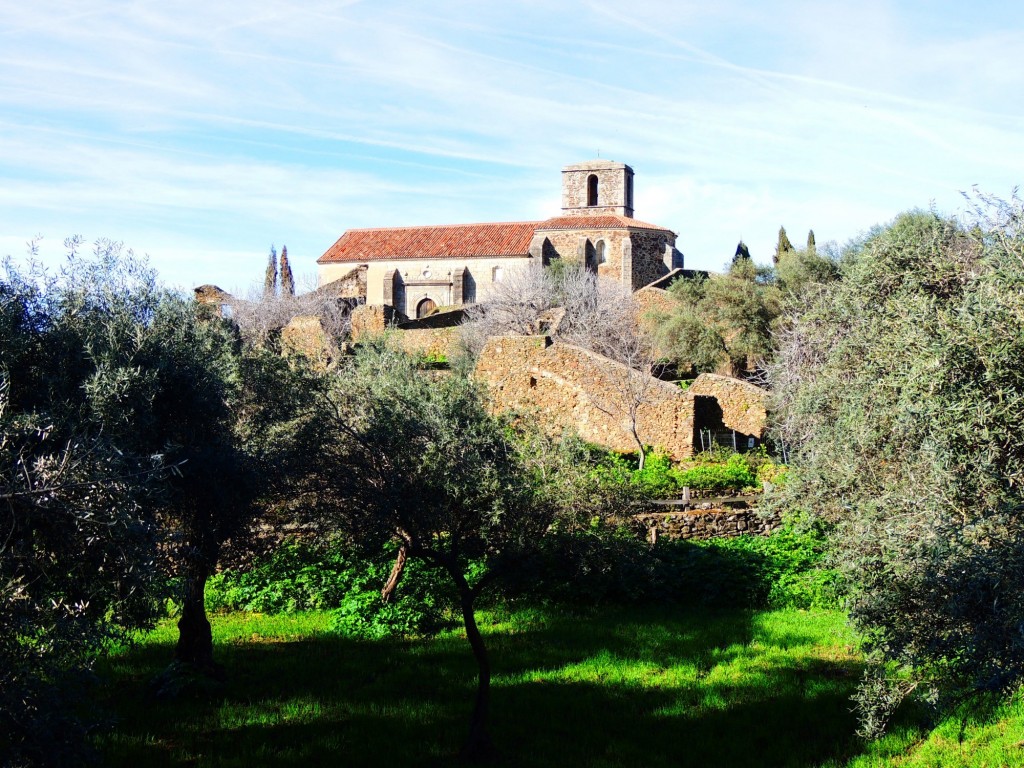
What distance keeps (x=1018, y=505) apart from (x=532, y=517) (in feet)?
17.6

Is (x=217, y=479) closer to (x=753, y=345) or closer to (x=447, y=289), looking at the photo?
(x=753, y=345)

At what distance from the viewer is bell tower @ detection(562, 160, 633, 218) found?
77.6 metres

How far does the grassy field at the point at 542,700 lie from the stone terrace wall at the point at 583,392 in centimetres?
1022

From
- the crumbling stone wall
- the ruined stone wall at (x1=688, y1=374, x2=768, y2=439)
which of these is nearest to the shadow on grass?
the ruined stone wall at (x1=688, y1=374, x2=768, y2=439)

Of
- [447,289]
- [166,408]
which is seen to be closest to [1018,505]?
[166,408]

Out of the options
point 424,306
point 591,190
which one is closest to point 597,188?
point 591,190

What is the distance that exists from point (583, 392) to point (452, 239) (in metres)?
48.8

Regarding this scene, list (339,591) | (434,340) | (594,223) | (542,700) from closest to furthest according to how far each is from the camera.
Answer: (542,700), (339,591), (434,340), (594,223)

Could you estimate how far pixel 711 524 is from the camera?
1834cm

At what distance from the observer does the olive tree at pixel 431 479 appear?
993 cm

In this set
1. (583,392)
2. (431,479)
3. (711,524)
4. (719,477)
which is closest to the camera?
(431,479)

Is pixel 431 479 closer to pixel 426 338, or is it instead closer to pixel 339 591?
pixel 339 591

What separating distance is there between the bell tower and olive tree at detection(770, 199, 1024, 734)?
226ft

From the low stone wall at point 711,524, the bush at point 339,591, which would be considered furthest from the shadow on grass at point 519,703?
the low stone wall at point 711,524
